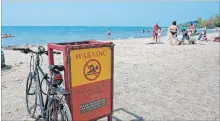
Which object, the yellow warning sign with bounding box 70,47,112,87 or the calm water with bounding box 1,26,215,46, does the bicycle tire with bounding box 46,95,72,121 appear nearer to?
the yellow warning sign with bounding box 70,47,112,87

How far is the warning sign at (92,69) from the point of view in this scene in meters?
3.78

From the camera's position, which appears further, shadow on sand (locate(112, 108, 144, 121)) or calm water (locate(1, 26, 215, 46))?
→ calm water (locate(1, 26, 215, 46))

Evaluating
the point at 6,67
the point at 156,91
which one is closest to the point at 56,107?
the point at 156,91

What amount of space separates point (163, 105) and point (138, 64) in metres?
4.74

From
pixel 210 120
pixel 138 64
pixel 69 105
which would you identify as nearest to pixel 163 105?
pixel 210 120

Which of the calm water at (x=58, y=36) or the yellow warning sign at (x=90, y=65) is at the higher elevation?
the calm water at (x=58, y=36)

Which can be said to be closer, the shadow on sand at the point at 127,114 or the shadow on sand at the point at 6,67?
the shadow on sand at the point at 127,114

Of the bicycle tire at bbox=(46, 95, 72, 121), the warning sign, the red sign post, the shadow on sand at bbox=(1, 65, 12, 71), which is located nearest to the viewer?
the bicycle tire at bbox=(46, 95, 72, 121)

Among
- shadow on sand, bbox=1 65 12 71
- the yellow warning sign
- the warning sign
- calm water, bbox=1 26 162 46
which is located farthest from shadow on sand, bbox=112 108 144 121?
calm water, bbox=1 26 162 46

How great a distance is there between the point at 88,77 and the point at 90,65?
18 cm

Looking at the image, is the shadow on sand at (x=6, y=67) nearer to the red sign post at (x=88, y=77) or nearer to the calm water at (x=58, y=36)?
the red sign post at (x=88, y=77)

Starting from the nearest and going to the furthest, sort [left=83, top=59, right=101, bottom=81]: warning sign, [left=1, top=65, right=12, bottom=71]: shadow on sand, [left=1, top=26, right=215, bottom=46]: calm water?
[left=83, top=59, right=101, bottom=81]: warning sign
[left=1, top=65, right=12, bottom=71]: shadow on sand
[left=1, top=26, right=215, bottom=46]: calm water

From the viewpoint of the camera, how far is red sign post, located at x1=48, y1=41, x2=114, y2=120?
11.9 ft

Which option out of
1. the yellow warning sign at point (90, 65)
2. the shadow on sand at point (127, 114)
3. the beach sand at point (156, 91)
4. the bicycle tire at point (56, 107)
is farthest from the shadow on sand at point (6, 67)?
the yellow warning sign at point (90, 65)
